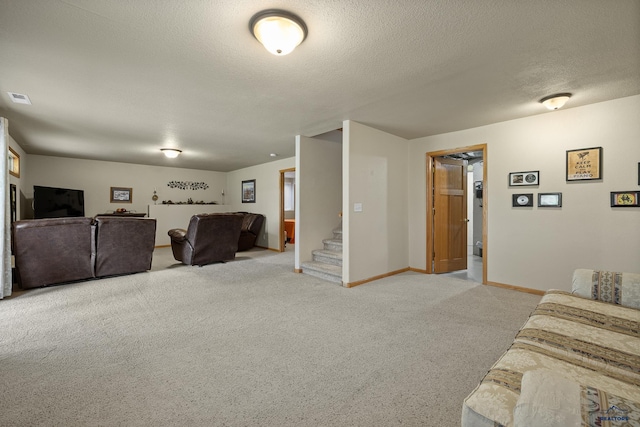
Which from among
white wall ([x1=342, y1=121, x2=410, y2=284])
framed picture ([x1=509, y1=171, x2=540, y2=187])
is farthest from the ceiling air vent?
framed picture ([x1=509, y1=171, x2=540, y2=187])

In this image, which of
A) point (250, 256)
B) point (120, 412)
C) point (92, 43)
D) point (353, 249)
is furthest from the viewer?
point (250, 256)

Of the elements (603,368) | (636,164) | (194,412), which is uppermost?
(636,164)

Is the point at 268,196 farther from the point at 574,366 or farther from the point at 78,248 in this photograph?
the point at 574,366

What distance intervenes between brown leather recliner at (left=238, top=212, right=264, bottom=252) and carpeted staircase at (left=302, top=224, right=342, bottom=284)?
285 centimetres

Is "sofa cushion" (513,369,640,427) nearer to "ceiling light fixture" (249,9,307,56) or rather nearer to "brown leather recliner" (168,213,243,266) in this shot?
"ceiling light fixture" (249,9,307,56)

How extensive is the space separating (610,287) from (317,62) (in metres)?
2.77

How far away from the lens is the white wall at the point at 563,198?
10.4 ft

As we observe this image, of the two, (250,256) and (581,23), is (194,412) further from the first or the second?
(250,256)

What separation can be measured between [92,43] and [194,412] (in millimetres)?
2673

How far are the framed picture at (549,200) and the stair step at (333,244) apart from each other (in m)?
2.93

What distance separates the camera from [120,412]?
155cm

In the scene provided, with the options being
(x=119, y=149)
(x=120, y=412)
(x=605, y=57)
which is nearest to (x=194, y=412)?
(x=120, y=412)

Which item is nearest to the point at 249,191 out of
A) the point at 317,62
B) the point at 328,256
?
the point at 328,256

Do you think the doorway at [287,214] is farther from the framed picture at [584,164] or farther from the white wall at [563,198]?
the framed picture at [584,164]
